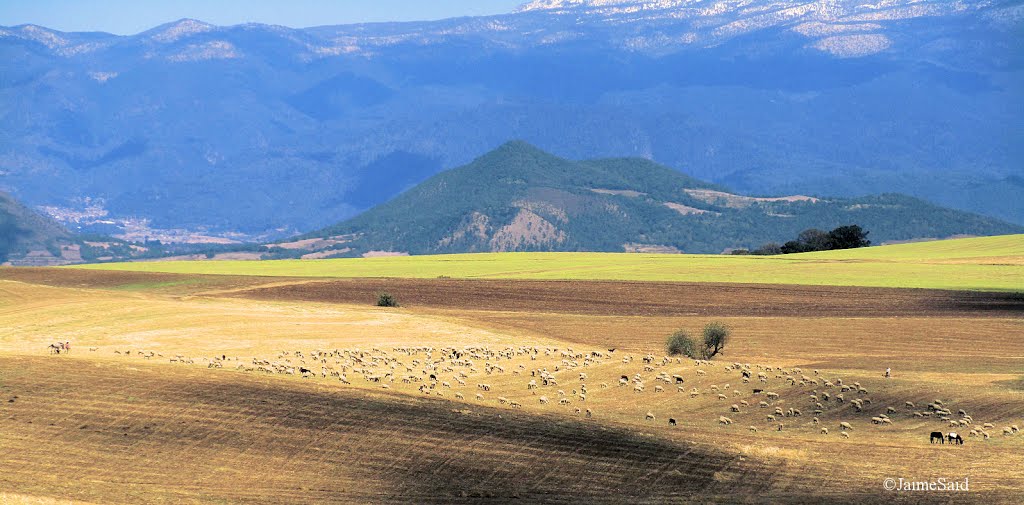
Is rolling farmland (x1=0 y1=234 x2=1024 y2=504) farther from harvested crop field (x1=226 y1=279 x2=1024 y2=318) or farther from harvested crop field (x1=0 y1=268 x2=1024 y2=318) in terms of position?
harvested crop field (x1=0 y1=268 x2=1024 y2=318)

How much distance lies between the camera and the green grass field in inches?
4702

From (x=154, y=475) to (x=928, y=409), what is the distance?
31147 mm

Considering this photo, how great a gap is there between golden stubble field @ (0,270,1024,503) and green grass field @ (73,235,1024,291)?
36.9 meters

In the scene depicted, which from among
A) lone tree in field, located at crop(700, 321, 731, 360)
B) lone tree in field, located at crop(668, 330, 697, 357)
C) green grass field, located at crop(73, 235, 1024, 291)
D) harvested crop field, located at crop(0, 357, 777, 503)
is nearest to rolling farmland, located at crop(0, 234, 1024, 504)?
harvested crop field, located at crop(0, 357, 777, 503)

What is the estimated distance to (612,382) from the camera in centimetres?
6347

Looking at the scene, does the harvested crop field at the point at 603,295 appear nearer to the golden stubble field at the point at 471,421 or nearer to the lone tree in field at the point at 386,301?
the lone tree in field at the point at 386,301

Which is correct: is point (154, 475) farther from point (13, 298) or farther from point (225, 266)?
point (225, 266)

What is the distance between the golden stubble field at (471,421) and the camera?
44.4 metres

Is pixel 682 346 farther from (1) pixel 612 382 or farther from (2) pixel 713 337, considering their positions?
(1) pixel 612 382

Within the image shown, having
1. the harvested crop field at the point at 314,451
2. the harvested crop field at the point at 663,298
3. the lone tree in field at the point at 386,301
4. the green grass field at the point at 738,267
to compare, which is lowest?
the green grass field at the point at 738,267

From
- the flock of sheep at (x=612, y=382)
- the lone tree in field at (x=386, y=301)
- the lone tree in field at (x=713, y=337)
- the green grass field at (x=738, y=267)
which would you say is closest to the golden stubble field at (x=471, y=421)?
the flock of sheep at (x=612, y=382)

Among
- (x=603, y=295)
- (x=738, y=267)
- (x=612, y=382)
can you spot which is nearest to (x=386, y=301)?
(x=603, y=295)

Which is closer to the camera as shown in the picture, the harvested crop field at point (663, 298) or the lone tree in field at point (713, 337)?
the lone tree in field at point (713, 337)

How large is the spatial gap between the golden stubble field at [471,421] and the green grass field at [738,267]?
3693 centimetres
